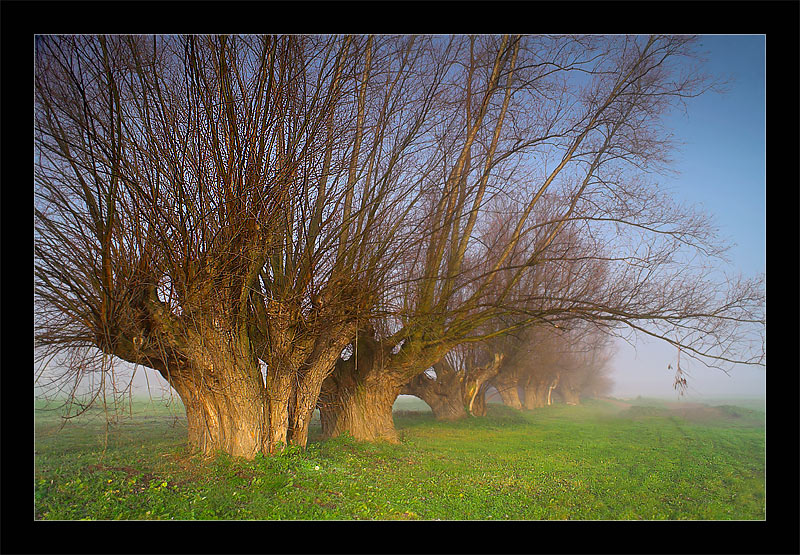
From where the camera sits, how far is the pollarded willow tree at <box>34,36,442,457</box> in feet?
23.0

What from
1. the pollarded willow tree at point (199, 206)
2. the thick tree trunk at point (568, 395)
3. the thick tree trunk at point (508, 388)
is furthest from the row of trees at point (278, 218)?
the thick tree trunk at point (568, 395)

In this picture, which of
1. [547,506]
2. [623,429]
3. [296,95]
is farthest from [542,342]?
[296,95]

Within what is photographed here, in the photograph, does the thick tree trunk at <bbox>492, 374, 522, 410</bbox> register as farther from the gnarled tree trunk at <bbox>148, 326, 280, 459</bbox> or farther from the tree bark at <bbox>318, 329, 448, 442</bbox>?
the gnarled tree trunk at <bbox>148, 326, 280, 459</bbox>

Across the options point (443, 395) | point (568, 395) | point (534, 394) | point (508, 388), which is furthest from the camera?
point (568, 395)

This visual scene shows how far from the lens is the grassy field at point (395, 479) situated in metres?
6.57

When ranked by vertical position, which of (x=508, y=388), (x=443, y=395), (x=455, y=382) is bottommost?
(x=508, y=388)

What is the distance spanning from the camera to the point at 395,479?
27.2ft

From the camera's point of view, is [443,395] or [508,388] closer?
[443,395]

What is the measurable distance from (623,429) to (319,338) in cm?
1088

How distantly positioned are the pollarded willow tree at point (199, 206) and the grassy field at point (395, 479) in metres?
1.12

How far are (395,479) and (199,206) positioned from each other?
16.8 feet

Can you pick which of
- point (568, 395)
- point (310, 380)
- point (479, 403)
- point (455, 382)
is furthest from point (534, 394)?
point (310, 380)

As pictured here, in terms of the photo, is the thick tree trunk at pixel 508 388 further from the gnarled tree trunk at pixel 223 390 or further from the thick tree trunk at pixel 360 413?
the gnarled tree trunk at pixel 223 390

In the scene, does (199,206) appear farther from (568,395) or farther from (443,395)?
(568,395)
